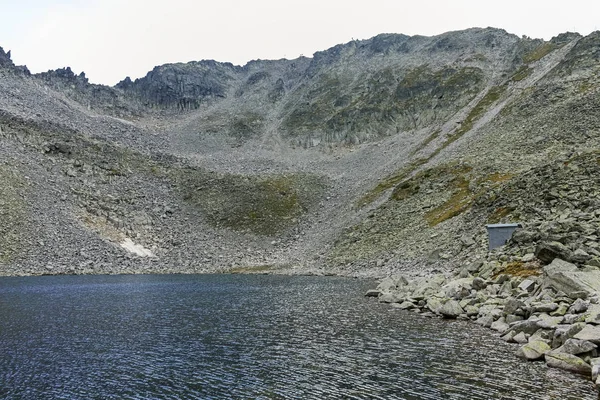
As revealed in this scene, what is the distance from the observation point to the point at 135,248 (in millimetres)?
88812

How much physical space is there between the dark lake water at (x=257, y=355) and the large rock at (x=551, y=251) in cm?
1065

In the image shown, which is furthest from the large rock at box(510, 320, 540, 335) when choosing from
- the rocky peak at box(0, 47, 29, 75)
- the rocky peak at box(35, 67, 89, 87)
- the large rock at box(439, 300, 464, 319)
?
the rocky peak at box(35, 67, 89, 87)

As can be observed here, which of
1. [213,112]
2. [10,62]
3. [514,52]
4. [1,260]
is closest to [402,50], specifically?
[514,52]

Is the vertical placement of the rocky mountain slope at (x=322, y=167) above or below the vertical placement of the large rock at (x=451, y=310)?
above

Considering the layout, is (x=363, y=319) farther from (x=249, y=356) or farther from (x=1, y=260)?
(x=1, y=260)

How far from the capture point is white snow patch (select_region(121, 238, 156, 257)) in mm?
87438

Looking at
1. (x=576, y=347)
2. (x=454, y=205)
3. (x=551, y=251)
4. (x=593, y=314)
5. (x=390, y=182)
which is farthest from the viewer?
(x=390, y=182)

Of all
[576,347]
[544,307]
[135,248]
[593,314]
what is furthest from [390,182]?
[576,347]

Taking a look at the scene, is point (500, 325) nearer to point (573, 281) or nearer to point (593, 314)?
point (573, 281)

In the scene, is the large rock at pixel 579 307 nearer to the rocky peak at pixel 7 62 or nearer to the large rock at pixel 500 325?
the large rock at pixel 500 325

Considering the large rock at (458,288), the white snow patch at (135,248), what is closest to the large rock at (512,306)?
the large rock at (458,288)

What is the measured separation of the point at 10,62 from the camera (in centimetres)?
15000

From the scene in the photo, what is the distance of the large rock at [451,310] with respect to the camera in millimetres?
30828

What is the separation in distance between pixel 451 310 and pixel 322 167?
335ft
